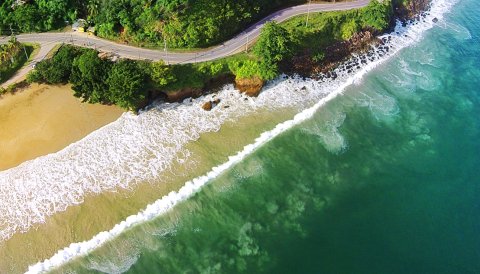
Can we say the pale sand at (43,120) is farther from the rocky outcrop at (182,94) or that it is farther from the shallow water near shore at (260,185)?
the rocky outcrop at (182,94)

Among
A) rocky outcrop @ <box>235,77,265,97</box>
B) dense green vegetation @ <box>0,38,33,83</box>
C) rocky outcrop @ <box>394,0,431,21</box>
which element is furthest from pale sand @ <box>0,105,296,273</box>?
rocky outcrop @ <box>394,0,431,21</box>

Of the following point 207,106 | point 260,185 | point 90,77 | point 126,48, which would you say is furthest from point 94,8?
point 260,185

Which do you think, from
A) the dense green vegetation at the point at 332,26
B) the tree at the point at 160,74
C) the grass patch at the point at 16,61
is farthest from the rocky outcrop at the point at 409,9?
the grass patch at the point at 16,61

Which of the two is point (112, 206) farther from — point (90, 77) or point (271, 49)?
point (271, 49)

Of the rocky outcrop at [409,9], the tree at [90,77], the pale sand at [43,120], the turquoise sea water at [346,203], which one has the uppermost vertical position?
the tree at [90,77]

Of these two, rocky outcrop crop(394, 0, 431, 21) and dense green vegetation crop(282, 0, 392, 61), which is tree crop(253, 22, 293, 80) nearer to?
dense green vegetation crop(282, 0, 392, 61)

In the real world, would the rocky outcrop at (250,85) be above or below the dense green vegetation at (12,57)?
below
